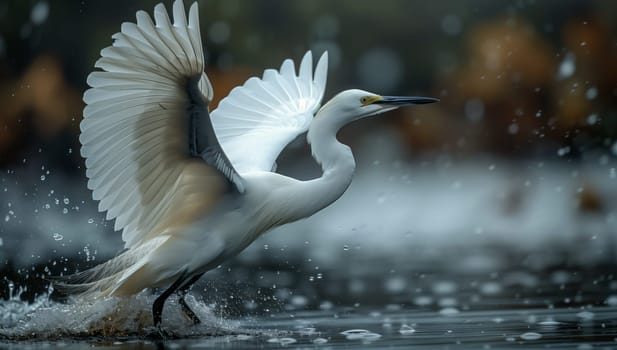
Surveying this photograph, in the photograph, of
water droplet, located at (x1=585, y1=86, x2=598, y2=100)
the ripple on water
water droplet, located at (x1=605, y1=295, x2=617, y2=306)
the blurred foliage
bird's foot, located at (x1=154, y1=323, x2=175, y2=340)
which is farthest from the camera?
water droplet, located at (x1=585, y1=86, x2=598, y2=100)

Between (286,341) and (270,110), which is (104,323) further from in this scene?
(270,110)

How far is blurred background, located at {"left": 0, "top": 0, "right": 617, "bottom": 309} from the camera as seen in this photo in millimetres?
13727

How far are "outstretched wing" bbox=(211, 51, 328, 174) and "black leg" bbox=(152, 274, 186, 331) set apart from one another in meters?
1.14

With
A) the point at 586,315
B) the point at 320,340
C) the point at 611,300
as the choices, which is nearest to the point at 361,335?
the point at 320,340

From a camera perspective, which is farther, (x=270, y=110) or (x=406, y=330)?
(x=270, y=110)

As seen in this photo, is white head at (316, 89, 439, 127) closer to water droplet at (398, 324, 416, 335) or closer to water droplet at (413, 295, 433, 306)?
water droplet at (398, 324, 416, 335)

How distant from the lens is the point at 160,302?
6.05 m

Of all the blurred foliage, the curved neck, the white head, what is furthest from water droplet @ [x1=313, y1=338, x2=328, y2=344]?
the blurred foliage

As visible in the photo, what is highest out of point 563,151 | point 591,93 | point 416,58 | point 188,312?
point 416,58

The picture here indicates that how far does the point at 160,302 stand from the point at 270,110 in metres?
1.76

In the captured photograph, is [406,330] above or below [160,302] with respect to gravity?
below

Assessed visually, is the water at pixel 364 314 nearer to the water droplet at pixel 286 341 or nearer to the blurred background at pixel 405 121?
the water droplet at pixel 286 341

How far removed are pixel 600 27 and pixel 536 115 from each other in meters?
2.41

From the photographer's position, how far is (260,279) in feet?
29.9
